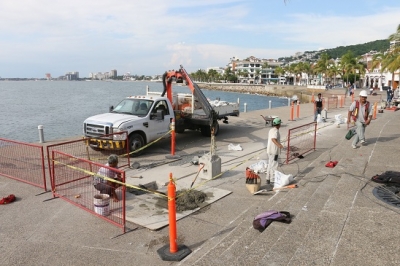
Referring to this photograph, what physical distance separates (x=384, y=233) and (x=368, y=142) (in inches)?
317

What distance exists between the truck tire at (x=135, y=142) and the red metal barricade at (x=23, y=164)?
2881 mm

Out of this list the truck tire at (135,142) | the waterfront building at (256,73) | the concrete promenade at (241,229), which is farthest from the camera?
the waterfront building at (256,73)

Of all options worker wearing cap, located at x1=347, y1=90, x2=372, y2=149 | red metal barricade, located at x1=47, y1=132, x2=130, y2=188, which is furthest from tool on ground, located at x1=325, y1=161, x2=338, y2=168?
red metal barricade, located at x1=47, y1=132, x2=130, y2=188

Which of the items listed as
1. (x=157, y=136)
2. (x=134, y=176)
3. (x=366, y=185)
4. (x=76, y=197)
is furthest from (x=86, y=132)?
(x=366, y=185)

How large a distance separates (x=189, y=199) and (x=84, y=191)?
8.61ft

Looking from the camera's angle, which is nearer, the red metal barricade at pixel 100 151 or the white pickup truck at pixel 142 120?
the red metal barricade at pixel 100 151

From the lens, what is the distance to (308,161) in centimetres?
1062

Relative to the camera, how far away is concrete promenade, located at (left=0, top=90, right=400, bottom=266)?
13.8 feet

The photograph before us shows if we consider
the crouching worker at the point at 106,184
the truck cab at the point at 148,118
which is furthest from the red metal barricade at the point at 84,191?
the truck cab at the point at 148,118

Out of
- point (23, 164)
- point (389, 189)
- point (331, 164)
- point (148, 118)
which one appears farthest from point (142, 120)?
point (389, 189)

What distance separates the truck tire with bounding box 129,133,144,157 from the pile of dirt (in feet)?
14.8

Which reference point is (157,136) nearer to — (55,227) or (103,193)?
(103,193)

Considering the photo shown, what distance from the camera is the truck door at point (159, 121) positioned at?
1252 cm

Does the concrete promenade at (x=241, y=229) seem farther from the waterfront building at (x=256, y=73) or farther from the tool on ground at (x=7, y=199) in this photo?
the waterfront building at (x=256, y=73)
